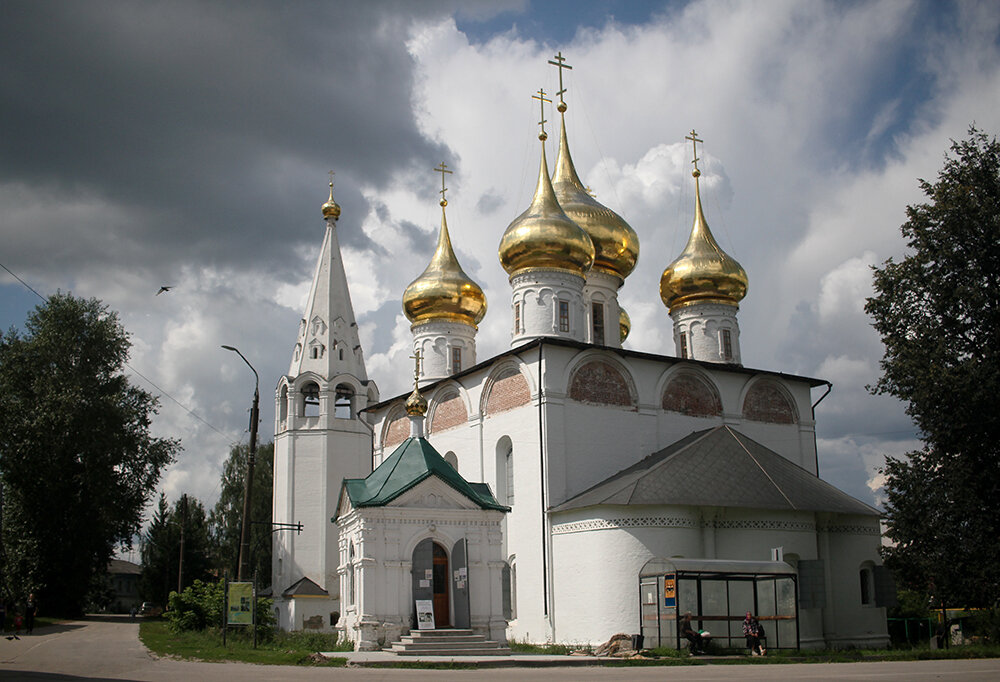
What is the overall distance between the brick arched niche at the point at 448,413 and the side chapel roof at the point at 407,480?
506 cm

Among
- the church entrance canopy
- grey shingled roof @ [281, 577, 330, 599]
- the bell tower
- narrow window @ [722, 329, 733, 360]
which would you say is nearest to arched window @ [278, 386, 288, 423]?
the bell tower

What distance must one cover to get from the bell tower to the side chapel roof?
11.7 meters

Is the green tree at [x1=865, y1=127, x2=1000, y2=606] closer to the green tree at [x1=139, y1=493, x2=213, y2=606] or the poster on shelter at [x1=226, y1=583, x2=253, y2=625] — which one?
the poster on shelter at [x1=226, y1=583, x2=253, y2=625]

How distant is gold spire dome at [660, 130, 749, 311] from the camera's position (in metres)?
26.3

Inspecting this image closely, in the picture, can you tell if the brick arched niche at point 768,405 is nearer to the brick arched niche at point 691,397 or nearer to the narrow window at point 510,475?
the brick arched niche at point 691,397

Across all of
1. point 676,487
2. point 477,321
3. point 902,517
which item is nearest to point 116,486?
point 477,321

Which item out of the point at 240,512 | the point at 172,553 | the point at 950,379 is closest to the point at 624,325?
the point at 950,379

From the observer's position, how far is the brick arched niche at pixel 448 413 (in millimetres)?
23263

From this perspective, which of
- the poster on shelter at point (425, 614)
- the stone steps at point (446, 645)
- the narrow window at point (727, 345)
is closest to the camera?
the stone steps at point (446, 645)

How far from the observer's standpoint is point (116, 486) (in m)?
28.5

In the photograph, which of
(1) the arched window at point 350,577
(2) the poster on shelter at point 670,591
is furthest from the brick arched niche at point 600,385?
(1) the arched window at point 350,577

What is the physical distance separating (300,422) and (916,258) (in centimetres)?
1958

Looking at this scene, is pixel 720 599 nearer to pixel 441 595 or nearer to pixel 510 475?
pixel 441 595

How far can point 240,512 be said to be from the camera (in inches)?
1612
